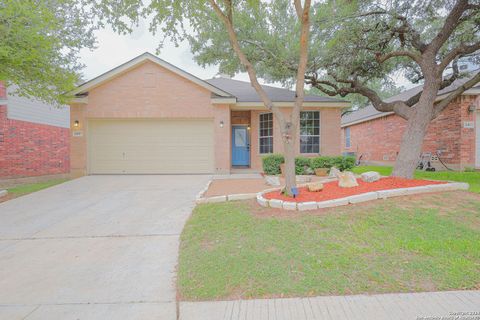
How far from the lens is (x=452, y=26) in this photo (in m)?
7.24

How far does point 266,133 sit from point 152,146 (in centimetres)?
560

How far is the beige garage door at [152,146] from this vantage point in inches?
465

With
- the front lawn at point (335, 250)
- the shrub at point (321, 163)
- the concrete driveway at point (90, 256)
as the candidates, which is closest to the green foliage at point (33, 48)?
the concrete driveway at point (90, 256)

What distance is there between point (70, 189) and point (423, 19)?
13.9 metres

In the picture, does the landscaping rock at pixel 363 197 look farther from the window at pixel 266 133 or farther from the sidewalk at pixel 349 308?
the window at pixel 266 133

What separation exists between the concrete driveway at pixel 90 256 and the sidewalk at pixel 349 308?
18.9 inches

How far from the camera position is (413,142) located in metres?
6.93

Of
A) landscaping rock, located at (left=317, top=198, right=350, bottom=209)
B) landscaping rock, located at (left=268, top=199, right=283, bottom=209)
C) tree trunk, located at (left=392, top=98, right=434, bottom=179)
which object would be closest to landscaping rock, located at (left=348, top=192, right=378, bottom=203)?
landscaping rock, located at (left=317, top=198, right=350, bottom=209)

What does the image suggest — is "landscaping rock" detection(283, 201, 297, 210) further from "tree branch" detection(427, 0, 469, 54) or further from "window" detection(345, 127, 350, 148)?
"window" detection(345, 127, 350, 148)

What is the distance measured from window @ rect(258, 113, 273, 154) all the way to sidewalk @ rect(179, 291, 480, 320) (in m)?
10.5

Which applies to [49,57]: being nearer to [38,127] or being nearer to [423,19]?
[38,127]

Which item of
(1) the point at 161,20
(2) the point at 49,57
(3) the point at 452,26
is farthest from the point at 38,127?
(3) the point at 452,26

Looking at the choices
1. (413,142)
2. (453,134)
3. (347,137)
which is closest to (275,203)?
(413,142)

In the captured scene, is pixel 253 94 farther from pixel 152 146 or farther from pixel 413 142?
pixel 413 142
